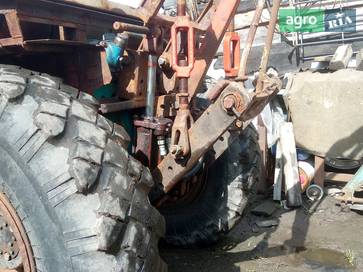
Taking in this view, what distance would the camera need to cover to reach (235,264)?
3471 millimetres

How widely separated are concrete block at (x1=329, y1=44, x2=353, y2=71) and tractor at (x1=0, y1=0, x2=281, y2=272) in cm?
283

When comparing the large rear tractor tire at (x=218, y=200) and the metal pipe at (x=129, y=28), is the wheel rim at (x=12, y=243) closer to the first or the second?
the metal pipe at (x=129, y=28)

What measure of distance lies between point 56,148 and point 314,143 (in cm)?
451

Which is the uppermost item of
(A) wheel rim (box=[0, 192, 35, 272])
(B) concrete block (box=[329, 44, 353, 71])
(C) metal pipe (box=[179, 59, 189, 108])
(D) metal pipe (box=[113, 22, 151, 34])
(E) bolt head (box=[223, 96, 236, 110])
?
(D) metal pipe (box=[113, 22, 151, 34])

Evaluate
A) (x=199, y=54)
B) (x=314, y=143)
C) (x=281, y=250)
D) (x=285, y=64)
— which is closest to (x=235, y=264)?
(x=281, y=250)

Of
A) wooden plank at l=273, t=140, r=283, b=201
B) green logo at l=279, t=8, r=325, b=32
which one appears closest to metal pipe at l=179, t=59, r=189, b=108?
wooden plank at l=273, t=140, r=283, b=201

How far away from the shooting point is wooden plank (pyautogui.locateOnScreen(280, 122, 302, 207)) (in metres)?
5.08

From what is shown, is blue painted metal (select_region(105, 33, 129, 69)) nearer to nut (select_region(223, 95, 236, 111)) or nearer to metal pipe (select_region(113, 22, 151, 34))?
metal pipe (select_region(113, 22, 151, 34))

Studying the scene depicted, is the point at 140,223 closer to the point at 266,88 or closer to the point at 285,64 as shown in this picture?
the point at 266,88

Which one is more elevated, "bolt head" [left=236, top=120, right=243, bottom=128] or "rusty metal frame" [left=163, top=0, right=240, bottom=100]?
"rusty metal frame" [left=163, top=0, right=240, bottom=100]

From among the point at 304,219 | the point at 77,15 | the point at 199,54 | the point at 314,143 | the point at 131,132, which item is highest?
the point at 77,15

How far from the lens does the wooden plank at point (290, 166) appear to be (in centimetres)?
508

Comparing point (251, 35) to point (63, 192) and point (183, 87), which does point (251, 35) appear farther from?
point (63, 192)

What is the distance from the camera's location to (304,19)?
290 inches
